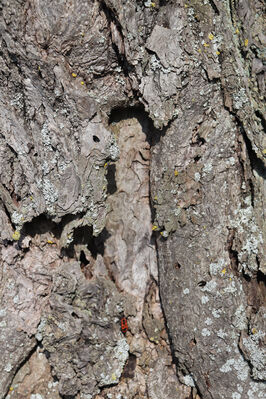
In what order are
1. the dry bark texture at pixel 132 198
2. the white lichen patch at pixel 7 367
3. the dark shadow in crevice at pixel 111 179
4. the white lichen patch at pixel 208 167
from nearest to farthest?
the dry bark texture at pixel 132 198 → the white lichen patch at pixel 208 167 → the white lichen patch at pixel 7 367 → the dark shadow in crevice at pixel 111 179

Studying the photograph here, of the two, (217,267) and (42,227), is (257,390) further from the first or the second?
(42,227)

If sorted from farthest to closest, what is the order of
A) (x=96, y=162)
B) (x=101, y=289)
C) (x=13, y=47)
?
A: 1. (x=101, y=289)
2. (x=96, y=162)
3. (x=13, y=47)

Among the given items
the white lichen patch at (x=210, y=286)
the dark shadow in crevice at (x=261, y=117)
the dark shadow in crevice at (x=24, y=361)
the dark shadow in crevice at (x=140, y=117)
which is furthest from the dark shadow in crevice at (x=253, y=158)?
the dark shadow in crevice at (x=24, y=361)

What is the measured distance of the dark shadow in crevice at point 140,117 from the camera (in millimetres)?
2730

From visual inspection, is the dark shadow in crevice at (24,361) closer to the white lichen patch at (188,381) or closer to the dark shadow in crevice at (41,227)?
the dark shadow in crevice at (41,227)

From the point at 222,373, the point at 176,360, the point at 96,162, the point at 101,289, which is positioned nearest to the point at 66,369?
the point at 101,289

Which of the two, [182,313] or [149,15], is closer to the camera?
[149,15]

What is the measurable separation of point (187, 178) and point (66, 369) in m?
1.55

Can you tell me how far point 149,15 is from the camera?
244 centimetres

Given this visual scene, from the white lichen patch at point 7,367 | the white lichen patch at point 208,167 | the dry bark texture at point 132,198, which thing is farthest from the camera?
the white lichen patch at point 7,367

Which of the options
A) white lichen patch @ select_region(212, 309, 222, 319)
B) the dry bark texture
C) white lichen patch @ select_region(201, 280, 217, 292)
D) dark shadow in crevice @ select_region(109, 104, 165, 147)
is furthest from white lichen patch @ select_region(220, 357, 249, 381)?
dark shadow in crevice @ select_region(109, 104, 165, 147)

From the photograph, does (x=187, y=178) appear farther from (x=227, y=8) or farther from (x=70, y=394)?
(x=70, y=394)

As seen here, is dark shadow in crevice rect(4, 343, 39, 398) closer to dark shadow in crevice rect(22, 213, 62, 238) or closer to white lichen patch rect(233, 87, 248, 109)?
dark shadow in crevice rect(22, 213, 62, 238)

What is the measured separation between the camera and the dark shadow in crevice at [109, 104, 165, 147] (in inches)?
107
